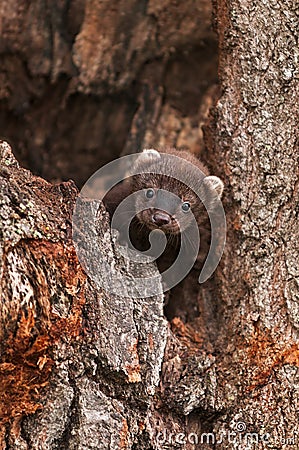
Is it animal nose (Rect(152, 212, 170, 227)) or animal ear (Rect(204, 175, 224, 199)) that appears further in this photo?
animal nose (Rect(152, 212, 170, 227))

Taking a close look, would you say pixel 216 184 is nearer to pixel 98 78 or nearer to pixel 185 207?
pixel 185 207

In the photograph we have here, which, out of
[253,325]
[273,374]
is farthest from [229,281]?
[273,374]

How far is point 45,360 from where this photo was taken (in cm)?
363

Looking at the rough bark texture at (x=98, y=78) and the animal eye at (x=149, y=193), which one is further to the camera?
the rough bark texture at (x=98, y=78)

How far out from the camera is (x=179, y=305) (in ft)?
16.7

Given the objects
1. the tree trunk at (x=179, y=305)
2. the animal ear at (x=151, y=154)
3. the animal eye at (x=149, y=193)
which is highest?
the animal ear at (x=151, y=154)

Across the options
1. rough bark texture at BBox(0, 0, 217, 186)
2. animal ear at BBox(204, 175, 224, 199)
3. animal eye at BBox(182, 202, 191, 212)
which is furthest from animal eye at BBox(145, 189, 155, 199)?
rough bark texture at BBox(0, 0, 217, 186)

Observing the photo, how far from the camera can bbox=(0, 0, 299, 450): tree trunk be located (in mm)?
3605

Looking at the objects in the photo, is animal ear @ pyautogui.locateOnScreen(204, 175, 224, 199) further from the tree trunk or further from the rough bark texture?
the rough bark texture

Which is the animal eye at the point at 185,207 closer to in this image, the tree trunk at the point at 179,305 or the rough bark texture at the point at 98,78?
the tree trunk at the point at 179,305

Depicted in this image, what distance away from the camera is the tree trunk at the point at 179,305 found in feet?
11.8

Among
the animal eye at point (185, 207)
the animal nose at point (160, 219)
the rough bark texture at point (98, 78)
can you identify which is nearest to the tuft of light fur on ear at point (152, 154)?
the animal eye at point (185, 207)

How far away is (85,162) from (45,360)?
3.47m

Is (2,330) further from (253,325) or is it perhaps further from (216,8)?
(216,8)
